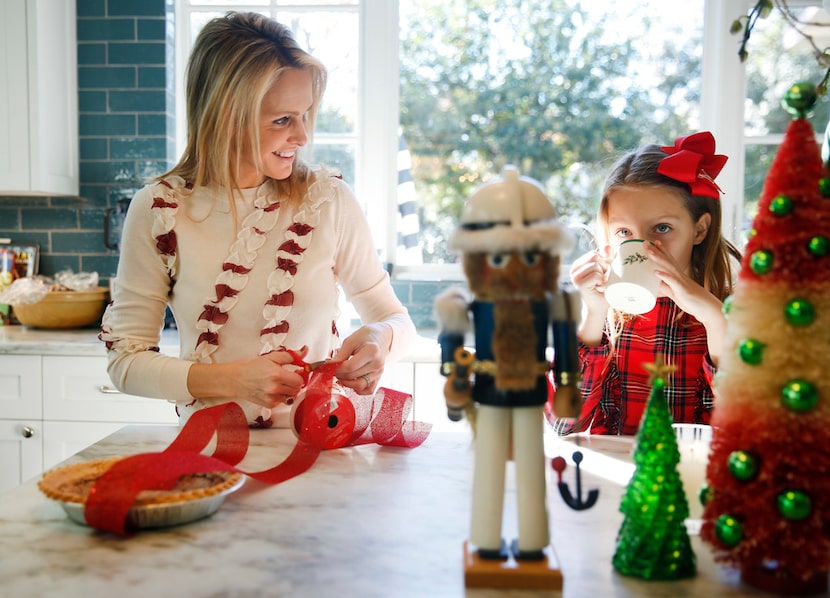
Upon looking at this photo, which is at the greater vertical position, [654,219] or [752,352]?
[654,219]

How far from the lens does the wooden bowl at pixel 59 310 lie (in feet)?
8.71

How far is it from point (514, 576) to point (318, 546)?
0.67 ft

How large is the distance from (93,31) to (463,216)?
9.02 feet

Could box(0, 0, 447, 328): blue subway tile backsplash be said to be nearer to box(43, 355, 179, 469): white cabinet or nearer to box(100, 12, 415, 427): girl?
box(43, 355, 179, 469): white cabinet

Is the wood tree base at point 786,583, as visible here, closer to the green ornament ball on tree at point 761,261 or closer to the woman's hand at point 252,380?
the green ornament ball on tree at point 761,261

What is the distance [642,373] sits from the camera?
148 cm

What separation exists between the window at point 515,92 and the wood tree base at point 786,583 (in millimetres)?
2426

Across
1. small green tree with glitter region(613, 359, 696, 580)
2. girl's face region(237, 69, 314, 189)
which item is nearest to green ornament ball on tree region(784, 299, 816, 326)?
small green tree with glitter region(613, 359, 696, 580)

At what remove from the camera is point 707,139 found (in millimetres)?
1417

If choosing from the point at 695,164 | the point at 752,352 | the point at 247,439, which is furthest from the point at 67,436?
the point at 752,352

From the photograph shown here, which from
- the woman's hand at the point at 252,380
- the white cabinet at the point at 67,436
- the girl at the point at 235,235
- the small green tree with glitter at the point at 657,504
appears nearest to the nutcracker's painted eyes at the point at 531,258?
the small green tree with glitter at the point at 657,504

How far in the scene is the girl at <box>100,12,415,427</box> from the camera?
136cm

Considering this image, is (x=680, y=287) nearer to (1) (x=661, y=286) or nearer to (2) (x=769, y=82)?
(1) (x=661, y=286)

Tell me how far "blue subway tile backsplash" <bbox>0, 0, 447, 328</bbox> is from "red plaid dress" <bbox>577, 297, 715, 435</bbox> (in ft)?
4.97
